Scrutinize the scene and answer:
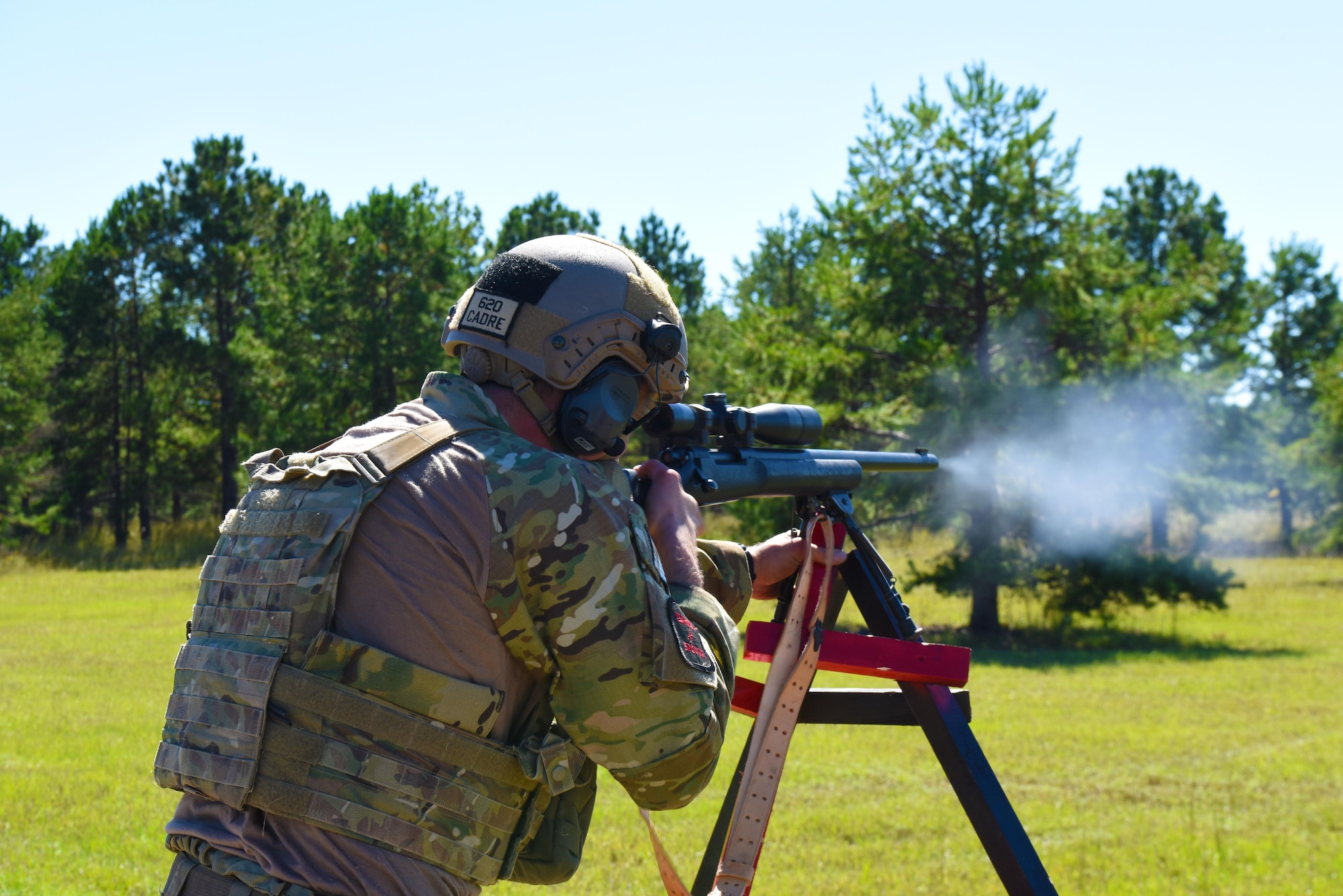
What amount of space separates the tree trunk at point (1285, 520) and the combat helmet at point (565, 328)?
44.5 m

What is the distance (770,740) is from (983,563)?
15.6 m

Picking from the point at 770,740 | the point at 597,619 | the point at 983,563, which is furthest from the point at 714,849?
the point at 983,563

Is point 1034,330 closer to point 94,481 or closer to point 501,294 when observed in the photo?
point 501,294

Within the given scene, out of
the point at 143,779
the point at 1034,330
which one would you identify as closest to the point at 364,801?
the point at 143,779

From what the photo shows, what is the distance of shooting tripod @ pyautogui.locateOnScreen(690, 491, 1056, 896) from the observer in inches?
123

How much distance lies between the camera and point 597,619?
7.00ft

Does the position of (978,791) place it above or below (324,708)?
below

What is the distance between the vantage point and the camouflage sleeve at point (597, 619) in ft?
6.91

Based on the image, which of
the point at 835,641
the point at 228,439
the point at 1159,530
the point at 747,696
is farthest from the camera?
the point at 228,439

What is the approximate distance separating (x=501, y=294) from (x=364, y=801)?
3.61ft

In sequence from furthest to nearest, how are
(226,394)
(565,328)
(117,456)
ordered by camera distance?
(117,456), (226,394), (565,328)

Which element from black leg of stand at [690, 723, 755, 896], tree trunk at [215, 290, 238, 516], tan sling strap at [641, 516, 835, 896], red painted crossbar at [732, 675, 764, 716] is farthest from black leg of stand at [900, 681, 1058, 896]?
tree trunk at [215, 290, 238, 516]

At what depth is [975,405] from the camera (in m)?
17.4

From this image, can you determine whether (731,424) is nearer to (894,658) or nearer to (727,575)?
(727,575)
